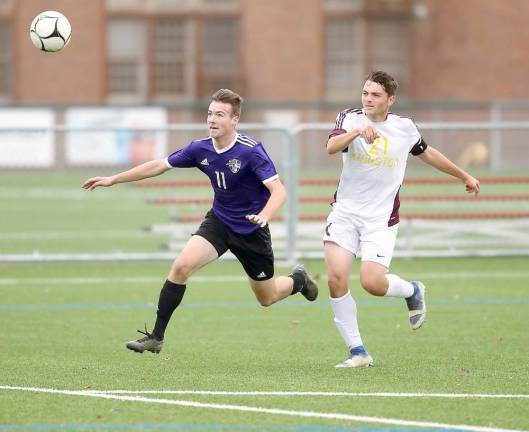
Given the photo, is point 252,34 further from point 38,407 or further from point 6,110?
point 38,407

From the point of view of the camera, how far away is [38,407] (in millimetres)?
7645

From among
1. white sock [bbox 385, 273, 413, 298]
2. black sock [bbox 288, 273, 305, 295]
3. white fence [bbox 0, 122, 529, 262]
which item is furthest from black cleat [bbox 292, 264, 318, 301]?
white fence [bbox 0, 122, 529, 262]

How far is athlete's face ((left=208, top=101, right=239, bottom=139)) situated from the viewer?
9227mm

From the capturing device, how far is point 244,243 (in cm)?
955

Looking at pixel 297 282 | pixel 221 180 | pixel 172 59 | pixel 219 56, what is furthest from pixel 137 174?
pixel 219 56

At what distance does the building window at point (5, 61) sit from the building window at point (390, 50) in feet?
41.9

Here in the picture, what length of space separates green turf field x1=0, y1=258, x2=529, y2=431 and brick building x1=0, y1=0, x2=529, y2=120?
100 feet

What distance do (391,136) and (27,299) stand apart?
17.9ft

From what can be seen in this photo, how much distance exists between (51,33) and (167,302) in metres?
3.57


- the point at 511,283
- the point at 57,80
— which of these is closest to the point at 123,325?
the point at 511,283

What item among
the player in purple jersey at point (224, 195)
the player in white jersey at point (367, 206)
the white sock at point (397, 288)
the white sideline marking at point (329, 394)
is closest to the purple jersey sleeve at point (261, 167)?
the player in purple jersey at point (224, 195)

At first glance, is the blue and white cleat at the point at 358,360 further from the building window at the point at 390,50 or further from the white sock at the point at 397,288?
the building window at the point at 390,50

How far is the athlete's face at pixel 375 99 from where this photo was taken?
9.24 metres

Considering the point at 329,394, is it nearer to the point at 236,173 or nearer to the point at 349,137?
the point at 349,137
